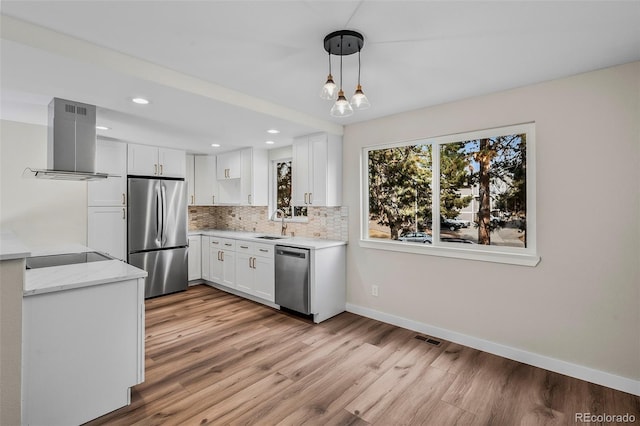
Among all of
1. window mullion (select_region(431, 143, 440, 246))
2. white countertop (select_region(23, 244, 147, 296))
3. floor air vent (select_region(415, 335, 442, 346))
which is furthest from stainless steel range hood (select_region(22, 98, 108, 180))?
floor air vent (select_region(415, 335, 442, 346))

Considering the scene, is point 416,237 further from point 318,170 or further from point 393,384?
point 393,384

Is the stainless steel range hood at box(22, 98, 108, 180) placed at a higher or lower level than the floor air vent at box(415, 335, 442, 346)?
higher

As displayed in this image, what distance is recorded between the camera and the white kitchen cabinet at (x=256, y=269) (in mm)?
4086

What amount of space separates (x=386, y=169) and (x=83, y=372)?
10.9 feet

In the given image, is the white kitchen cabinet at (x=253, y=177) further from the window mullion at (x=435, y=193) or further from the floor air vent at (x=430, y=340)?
the floor air vent at (x=430, y=340)

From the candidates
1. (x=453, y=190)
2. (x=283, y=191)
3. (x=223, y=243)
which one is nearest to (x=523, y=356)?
(x=453, y=190)

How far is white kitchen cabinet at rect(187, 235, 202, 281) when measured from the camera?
17.0 feet

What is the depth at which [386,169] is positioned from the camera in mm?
3799

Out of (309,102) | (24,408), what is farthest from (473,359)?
(24,408)

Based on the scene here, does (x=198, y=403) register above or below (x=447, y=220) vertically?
below

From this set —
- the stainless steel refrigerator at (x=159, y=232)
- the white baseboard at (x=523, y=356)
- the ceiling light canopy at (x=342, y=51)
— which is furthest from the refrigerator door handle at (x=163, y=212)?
the ceiling light canopy at (x=342, y=51)

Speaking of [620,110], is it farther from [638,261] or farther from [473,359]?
[473,359]
